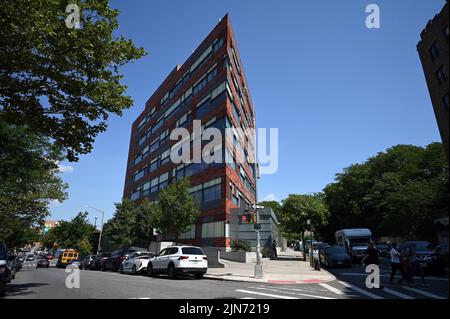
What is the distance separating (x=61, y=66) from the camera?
10.1 m

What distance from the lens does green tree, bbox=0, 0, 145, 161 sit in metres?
8.78

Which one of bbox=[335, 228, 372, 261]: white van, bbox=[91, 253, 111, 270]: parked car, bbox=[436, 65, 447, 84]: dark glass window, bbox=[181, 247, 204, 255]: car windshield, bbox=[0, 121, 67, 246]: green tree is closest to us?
bbox=[436, 65, 447, 84]: dark glass window

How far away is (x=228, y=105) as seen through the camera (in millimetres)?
36062

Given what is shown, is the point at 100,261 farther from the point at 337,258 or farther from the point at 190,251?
the point at 337,258

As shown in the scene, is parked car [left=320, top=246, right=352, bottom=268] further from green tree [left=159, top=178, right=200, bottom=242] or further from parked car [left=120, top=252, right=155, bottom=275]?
parked car [left=120, top=252, right=155, bottom=275]

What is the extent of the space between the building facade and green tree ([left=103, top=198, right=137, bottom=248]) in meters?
6.69

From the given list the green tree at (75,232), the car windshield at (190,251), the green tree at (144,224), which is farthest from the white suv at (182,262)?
the green tree at (75,232)

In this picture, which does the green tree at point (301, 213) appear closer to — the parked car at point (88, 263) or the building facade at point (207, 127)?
the building facade at point (207, 127)

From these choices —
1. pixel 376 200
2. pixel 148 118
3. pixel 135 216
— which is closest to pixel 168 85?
pixel 148 118

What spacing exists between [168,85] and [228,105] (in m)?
21.4

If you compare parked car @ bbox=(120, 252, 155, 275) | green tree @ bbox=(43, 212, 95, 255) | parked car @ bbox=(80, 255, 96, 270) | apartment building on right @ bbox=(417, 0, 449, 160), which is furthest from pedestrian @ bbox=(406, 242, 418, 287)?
green tree @ bbox=(43, 212, 95, 255)

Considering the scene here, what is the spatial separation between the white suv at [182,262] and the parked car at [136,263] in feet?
10.2
